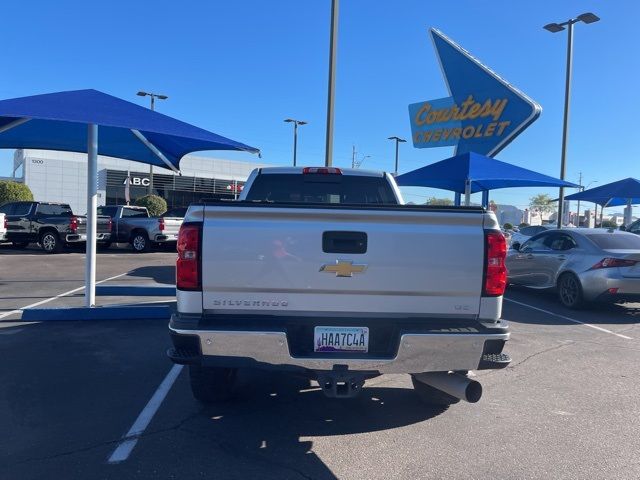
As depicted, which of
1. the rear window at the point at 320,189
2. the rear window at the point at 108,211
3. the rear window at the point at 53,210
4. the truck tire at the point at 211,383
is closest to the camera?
the truck tire at the point at 211,383

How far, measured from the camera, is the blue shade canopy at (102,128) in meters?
6.68

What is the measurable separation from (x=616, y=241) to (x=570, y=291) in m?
1.19

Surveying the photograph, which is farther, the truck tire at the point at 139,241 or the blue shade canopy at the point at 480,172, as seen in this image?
the truck tire at the point at 139,241

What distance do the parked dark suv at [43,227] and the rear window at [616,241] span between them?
625 inches

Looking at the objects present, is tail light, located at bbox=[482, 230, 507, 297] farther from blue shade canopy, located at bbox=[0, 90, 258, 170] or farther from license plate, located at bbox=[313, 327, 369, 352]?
blue shade canopy, located at bbox=[0, 90, 258, 170]

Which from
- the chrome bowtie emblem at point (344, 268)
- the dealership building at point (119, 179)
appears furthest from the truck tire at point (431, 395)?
the dealership building at point (119, 179)

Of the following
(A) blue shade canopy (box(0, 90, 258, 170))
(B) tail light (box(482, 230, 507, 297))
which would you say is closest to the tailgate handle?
(B) tail light (box(482, 230, 507, 297))

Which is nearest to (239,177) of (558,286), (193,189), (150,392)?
(193,189)

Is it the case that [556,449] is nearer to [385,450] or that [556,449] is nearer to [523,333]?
[385,450]

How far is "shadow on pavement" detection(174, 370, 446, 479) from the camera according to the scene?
12.1 ft

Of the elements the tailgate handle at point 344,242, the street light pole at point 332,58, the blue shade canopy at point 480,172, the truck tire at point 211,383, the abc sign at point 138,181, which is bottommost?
the truck tire at point 211,383

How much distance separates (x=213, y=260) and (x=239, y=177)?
46.8m

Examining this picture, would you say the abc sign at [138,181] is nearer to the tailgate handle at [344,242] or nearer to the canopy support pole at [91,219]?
the canopy support pole at [91,219]

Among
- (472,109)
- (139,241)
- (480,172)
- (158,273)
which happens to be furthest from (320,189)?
(472,109)
